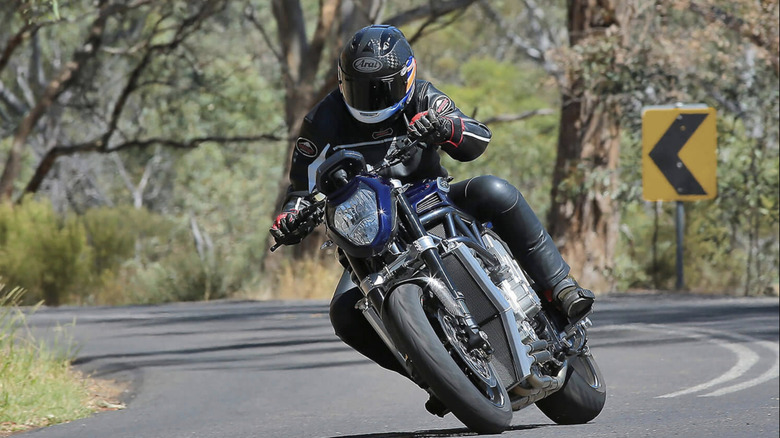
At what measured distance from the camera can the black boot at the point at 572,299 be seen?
19.7 ft

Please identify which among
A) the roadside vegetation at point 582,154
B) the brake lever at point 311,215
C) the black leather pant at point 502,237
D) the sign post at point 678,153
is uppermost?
the brake lever at point 311,215

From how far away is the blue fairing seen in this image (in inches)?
202

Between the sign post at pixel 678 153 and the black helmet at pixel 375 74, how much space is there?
1010 centimetres

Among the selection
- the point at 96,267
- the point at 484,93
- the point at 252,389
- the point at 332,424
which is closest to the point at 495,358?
the point at 332,424

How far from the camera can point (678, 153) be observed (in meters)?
15.4

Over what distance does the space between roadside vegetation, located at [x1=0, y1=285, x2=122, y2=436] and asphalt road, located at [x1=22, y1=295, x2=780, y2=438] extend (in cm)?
18

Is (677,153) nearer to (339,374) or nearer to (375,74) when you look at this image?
(339,374)

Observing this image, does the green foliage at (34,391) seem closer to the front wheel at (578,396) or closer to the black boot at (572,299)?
the front wheel at (578,396)

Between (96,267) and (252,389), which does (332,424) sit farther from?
(96,267)

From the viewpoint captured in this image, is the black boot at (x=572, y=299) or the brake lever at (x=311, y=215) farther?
the black boot at (x=572, y=299)

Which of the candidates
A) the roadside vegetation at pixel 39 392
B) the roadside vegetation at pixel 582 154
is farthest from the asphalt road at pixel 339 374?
the roadside vegetation at pixel 582 154

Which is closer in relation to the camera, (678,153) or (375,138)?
(375,138)

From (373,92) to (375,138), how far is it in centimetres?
26

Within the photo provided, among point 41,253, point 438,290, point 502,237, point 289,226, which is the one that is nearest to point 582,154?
point 41,253
